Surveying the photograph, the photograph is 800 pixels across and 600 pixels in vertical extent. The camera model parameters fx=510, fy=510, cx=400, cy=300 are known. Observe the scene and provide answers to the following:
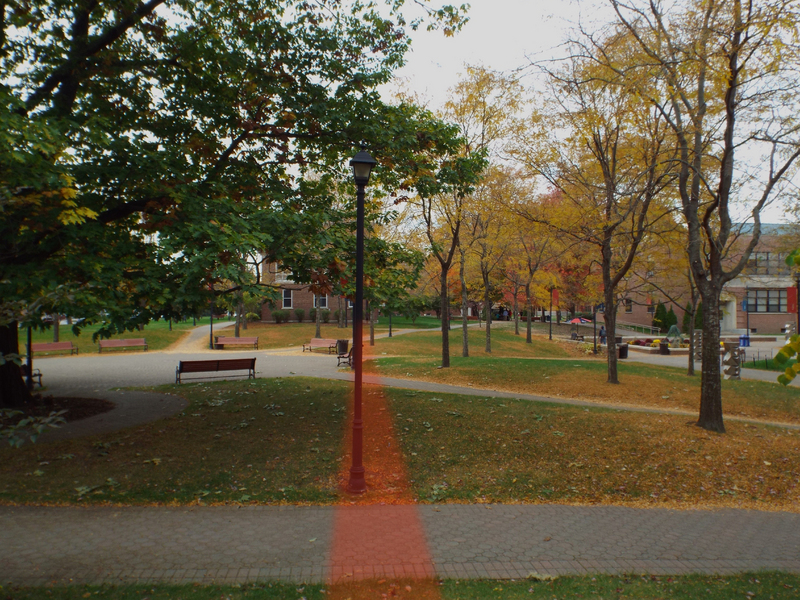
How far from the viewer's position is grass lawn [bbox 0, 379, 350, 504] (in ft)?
21.7

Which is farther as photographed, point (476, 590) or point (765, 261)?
point (765, 261)

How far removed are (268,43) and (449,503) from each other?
29.3ft

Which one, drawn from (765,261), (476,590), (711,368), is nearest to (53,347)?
(476,590)

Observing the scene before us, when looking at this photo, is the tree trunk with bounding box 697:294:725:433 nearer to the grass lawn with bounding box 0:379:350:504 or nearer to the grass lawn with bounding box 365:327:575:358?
the grass lawn with bounding box 0:379:350:504

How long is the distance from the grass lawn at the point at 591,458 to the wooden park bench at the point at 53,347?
20.6m

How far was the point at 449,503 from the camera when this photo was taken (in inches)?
257

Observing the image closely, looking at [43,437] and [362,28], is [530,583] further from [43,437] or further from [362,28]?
[362,28]

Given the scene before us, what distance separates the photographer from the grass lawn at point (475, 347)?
2777 centimetres

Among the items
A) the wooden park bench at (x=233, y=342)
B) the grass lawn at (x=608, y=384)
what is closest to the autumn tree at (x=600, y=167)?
the grass lawn at (x=608, y=384)

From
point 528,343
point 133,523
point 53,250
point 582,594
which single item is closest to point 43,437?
point 53,250

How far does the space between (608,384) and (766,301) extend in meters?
43.3

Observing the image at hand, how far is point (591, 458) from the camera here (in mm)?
8297

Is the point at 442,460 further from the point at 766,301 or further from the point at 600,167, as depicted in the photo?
the point at 766,301

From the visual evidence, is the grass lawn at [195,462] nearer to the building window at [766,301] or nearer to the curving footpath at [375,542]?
the curving footpath at [375,542]
